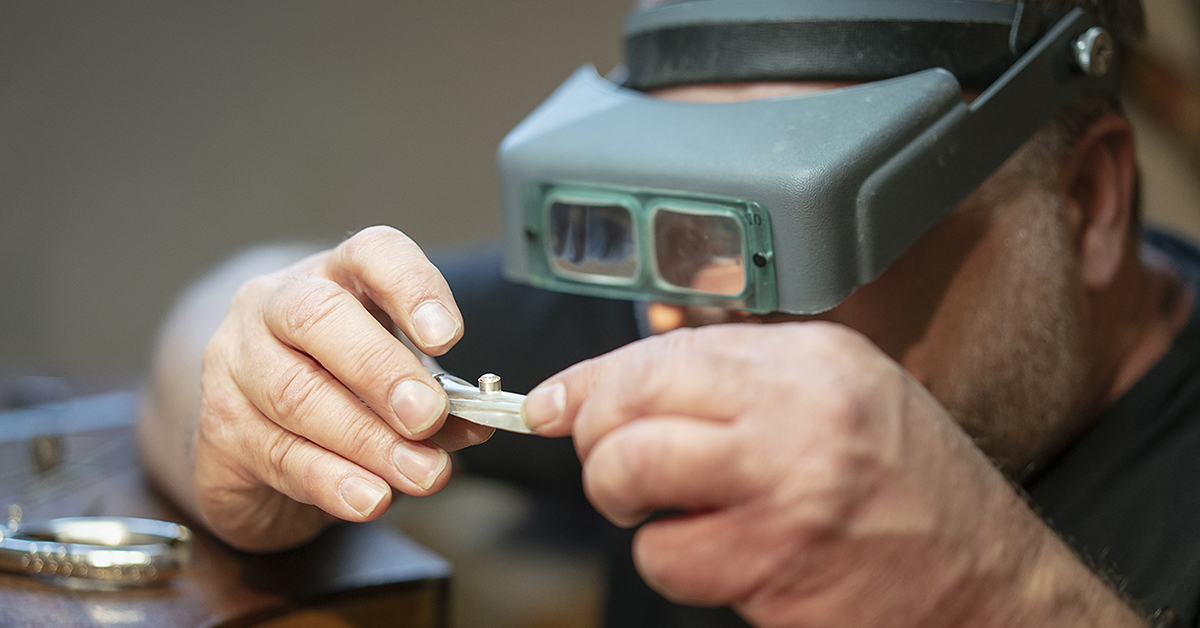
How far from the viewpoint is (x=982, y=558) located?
0.42m

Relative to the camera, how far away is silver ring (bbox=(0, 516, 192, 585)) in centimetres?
63

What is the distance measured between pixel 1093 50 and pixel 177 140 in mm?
1380

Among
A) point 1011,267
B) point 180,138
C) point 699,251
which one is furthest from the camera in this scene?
point 180,138

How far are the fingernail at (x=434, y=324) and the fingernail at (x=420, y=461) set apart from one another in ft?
0.19

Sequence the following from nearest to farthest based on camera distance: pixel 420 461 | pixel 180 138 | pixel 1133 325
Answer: pixel 420 461 → pixel 1133 325 → pixel 180 138

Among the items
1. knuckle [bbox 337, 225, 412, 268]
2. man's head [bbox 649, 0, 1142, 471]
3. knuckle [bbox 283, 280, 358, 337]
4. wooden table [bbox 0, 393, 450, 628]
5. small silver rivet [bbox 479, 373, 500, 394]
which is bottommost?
wooden table [bbox 0, 393, 450, 628]

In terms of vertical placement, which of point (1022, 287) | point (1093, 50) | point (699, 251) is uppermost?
point (1093, 50)

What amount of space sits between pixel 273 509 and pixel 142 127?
1108 mm

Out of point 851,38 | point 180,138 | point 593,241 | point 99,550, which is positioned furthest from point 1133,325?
point 180,138

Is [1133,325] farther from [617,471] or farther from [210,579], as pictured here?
[210,579]

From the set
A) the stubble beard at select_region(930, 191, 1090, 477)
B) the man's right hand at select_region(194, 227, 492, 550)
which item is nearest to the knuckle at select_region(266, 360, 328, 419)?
the man's right hand at select_region(194, 227, 492, 550)

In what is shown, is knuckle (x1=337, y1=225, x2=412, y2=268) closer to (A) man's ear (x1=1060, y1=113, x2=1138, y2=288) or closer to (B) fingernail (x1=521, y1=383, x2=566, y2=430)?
(B) fingernail (x1=521, y1=383, x2=566, y2=430)

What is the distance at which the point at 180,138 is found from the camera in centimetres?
150

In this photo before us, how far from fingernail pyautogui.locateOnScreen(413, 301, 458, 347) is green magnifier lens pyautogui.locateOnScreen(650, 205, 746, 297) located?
7.6 inches
